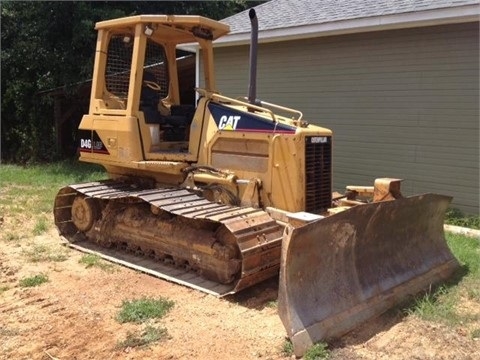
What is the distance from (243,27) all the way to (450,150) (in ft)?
15.5

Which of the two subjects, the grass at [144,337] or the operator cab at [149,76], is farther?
the operator cab at [149,76]

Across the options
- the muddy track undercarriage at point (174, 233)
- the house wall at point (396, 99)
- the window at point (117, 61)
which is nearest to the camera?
the muddy track undercarriage at point (174, 233)

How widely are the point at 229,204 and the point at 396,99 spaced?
4.41 m

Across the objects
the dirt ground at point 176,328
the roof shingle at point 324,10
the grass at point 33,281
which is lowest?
the dirt ground at point 176,328

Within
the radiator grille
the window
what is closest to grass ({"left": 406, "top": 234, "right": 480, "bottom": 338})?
the radiator grille

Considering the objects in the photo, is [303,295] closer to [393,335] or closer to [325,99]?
[393,335]

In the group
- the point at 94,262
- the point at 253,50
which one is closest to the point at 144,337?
the point at 94,262

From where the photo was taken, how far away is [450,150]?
26.7ft

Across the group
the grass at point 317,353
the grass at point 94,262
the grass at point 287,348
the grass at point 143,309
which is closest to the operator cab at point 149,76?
the grass at point 94,262

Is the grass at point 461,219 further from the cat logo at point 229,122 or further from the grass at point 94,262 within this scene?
the grass at point 94,262

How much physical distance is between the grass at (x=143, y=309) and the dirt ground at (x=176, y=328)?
0.07m

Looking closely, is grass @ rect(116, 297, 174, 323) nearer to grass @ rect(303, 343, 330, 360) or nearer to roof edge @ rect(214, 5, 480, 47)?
grass @ rect(303, 343, 330, 360)

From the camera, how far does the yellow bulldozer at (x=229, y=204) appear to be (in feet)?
13.8

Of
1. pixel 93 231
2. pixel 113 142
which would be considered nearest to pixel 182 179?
pixel 113 142
